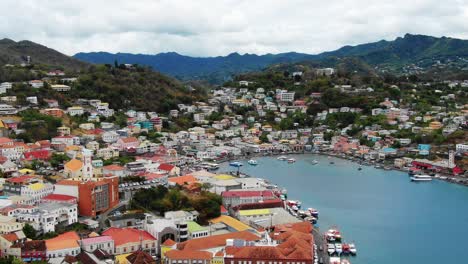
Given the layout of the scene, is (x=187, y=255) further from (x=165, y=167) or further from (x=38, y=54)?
(x=38, y=54)

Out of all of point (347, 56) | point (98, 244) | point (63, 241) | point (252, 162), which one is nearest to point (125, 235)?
point (98, 244)

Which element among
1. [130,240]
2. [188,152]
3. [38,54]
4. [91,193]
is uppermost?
[38,54]

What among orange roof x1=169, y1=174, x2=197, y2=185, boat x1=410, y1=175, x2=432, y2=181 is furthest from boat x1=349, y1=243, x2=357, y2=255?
boat x1=410, y1=175, x2=432, y2=181

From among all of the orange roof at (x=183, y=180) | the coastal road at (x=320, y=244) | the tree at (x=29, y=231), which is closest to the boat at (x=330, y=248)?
the coastal road at (x=320, y=244)

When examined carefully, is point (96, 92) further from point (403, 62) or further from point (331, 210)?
point (403, 62)

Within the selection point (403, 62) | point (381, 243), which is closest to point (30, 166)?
point (381, 243)

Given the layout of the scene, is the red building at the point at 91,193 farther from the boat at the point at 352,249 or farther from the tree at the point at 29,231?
the boat at the point at 352,249
